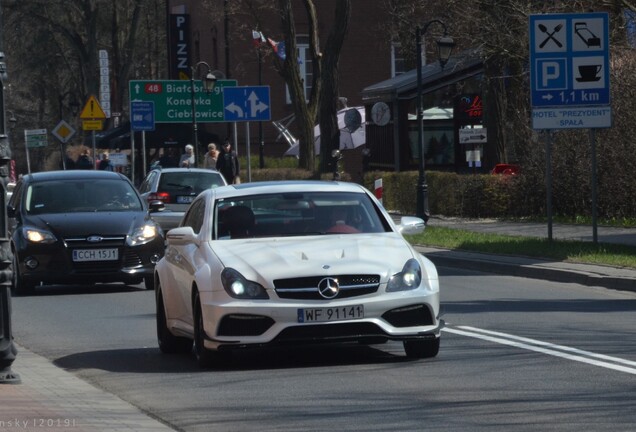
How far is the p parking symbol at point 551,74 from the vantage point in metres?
22.5

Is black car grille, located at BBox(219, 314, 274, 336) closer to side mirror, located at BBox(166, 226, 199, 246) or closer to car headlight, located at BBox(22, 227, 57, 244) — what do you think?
side mirror, located at BBox(166, 226, 199, 246)

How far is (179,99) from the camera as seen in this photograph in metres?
49.9

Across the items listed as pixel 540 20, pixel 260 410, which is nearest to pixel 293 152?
pixel 540 20

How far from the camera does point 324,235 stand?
1141 cm

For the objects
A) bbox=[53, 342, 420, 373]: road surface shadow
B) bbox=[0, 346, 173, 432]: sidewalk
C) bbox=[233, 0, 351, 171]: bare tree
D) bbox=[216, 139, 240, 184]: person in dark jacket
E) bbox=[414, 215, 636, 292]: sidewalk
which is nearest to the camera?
bbox=[0, 346, 173, 432]: sidewalk

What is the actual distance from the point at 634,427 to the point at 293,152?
53.3 metres

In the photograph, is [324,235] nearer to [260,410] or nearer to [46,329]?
[260,410]

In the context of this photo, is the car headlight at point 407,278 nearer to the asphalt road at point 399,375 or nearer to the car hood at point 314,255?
the car hood at point 314,255

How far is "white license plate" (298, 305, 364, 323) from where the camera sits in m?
10.5

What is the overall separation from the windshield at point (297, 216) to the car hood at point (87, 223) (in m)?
7.22

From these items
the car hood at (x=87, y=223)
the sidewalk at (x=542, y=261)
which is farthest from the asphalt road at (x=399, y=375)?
the car hood at (x=87, y=223)

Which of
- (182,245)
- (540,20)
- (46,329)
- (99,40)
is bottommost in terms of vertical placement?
(46,329)

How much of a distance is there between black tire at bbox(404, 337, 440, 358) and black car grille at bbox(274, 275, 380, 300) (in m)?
0.87

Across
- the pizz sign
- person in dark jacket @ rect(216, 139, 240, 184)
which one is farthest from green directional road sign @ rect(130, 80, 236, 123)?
the pizz sign
